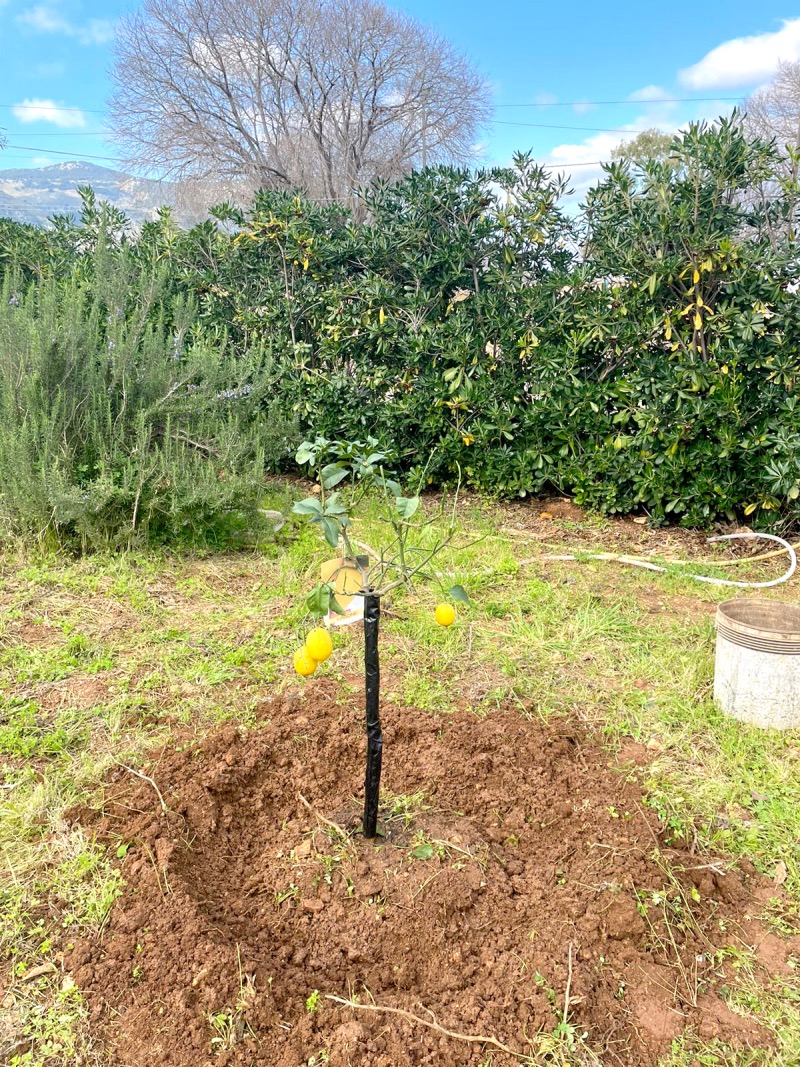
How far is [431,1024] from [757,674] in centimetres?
154

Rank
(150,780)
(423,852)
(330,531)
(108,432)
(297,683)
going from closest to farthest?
(330,531)
(423,852)
(150,780)
(297,683)
(108,432)

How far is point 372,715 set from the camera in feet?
5.33

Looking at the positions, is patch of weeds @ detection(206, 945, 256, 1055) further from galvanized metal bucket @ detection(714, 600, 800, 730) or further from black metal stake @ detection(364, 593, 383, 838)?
galvanized metal bucket @ detection(714, 600, 800, 730)

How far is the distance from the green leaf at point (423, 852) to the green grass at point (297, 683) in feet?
0.43

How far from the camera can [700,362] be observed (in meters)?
3.91

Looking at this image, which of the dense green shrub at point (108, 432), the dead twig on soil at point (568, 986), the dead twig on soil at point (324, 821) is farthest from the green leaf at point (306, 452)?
the dense green shrub at point (108, 432)

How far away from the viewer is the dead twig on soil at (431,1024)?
4.22 ft

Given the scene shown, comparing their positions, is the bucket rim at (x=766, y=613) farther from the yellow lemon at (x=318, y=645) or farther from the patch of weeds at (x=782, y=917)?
the yellow lemon at (x=318, y=645)

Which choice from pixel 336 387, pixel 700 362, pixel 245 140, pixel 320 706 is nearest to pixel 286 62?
pixel 245 140

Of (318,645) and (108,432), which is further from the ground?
(108,432)

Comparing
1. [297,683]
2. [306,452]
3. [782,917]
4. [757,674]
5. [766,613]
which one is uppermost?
[306,452]

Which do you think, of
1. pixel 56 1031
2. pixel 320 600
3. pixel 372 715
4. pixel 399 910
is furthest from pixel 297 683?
pixel 56 1031

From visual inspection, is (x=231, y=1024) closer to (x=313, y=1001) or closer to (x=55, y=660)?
(x=313, y=1001)

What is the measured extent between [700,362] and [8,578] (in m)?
3.72
